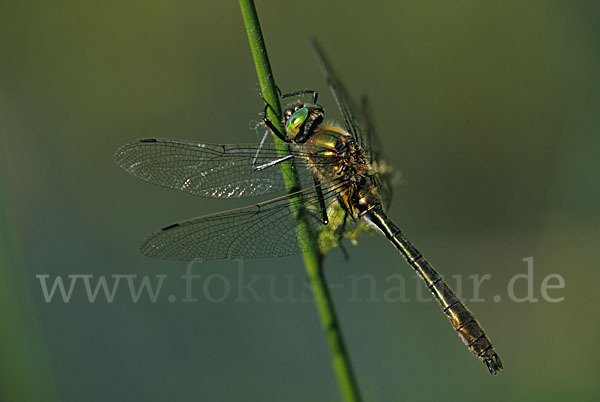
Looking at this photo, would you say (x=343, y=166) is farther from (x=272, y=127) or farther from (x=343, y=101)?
(x=272, y=127)

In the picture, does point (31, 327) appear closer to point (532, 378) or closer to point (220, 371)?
point (220, 371)

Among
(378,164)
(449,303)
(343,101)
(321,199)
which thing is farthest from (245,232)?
(449,303)

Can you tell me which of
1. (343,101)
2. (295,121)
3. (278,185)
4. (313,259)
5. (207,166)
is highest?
(343,101)

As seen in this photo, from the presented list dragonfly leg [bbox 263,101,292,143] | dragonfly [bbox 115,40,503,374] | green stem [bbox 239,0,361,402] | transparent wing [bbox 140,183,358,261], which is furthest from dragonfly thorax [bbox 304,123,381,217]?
green stem [bbox 239,0,361,402]

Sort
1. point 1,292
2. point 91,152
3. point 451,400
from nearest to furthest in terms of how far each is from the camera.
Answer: point 1,292 → point 451,400 → point 91,152

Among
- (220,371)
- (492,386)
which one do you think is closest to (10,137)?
(220,371)

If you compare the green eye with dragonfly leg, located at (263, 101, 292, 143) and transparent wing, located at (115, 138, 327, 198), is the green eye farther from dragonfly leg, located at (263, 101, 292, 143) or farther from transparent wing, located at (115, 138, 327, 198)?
dragonfly leg, located at (263, 101, 292, 143)

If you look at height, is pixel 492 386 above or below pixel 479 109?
below
